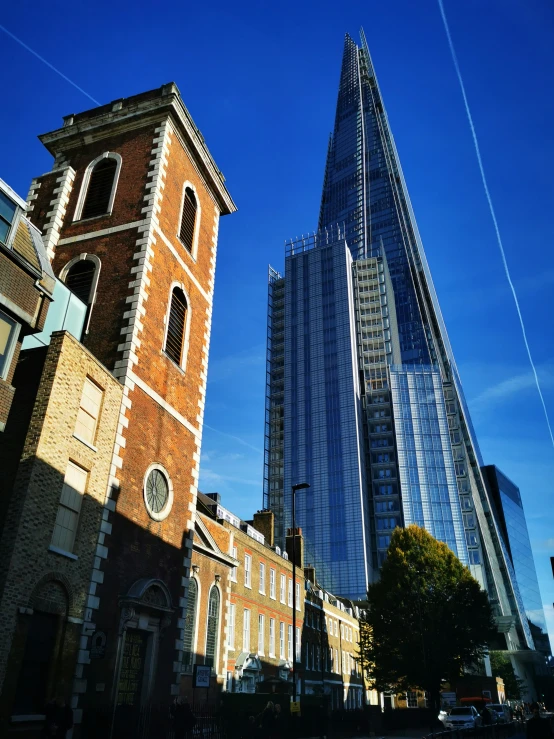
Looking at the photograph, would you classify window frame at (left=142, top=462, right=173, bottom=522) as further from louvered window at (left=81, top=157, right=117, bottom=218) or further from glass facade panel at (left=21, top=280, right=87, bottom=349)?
louvered window at (left=81, top=157, right=117, bottom=218)

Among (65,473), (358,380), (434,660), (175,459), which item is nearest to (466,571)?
(434,660)

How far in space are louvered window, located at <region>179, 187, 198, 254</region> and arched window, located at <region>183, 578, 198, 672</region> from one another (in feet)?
49.5

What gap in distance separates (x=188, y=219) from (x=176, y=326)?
5.87 m

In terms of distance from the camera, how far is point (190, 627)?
2536cm

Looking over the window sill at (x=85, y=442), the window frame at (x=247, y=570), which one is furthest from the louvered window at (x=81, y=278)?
the window frame at (x=247, y=570)

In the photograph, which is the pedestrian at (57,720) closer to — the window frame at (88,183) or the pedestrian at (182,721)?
the pedestrian at (182,721)

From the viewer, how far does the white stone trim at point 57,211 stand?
2266 cm

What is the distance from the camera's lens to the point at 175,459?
2070cm

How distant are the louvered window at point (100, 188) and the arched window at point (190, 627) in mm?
16521

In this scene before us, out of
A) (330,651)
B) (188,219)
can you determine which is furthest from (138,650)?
(330,651)

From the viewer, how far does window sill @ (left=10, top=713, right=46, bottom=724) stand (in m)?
12.5

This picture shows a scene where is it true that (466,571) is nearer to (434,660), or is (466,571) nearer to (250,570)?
(434,660)

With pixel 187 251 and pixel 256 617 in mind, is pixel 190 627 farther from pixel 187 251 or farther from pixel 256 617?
pixel 187 251

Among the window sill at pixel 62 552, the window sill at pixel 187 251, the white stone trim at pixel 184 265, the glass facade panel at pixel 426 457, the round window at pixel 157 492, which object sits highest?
the glass facade panel at pixel 426 457
